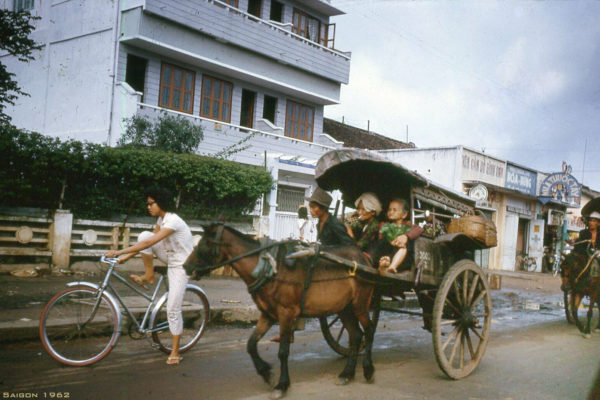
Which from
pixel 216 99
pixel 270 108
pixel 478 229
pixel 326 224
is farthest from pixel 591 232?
pixel 270 108

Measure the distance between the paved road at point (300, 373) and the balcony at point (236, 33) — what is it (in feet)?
40.9

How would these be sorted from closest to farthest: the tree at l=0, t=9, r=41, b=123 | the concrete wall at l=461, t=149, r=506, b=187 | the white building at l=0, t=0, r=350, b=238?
the tree at l=0, t=9, r=41, b=123, the white building at l=0, t=0, r=350, b=238, the concrete wall at l=461, t=149, r=506, b=187

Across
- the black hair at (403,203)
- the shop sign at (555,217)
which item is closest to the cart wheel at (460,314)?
the black hair at (403,203)

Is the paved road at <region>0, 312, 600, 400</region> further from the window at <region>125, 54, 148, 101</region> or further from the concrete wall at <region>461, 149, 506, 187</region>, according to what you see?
the concrete wall at <region>461, 149, 506, 187</region>

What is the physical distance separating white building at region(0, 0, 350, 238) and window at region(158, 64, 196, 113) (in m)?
0.04

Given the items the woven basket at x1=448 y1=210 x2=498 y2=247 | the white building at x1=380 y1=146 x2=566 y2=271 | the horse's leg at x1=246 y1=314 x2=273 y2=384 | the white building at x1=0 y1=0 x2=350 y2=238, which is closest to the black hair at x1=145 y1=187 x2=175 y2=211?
the horse's leg at x1=246 y1=314 x2=273 y2=384

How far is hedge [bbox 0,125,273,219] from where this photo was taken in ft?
34.6

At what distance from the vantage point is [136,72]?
709 inches

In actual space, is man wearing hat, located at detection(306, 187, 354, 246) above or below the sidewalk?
above

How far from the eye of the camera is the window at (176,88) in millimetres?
18359

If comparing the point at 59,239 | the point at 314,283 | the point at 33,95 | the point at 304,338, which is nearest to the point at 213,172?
the point at 59,239

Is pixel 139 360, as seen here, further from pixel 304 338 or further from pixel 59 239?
pixel 59 239

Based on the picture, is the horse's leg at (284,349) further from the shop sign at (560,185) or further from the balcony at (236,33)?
the shop sign at (560,185)

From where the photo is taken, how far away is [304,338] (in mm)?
7773
